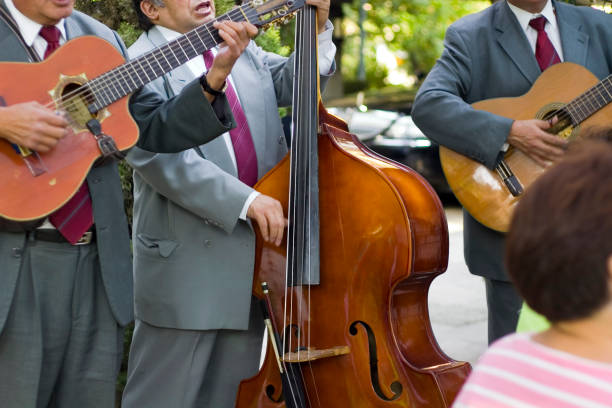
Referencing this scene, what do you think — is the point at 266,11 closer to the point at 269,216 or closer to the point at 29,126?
the point at 269,216

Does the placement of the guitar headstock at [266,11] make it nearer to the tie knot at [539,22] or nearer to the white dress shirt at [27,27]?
the white dress shirt at [27,27]

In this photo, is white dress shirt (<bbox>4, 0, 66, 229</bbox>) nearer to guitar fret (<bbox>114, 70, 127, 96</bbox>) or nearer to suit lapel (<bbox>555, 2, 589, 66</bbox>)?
guitar fret (<bbox>114, 70, 127, 96</bbox>)

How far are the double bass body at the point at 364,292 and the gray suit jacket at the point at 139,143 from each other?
0.33 m

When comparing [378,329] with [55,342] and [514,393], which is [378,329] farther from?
[514,393]

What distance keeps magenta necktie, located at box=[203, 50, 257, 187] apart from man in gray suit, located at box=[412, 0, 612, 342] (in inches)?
26.7

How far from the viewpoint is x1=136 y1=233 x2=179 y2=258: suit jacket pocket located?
2.74m

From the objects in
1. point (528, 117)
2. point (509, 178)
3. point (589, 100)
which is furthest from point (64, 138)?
point (589, 100)

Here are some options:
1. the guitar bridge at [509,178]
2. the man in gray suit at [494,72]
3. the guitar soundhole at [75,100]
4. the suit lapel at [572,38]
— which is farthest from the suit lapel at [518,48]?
the guitar soundhole at [75,100]

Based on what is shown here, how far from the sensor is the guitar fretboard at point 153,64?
231cm

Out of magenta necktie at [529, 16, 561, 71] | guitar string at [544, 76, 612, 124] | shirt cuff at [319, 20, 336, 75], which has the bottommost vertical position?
guitar string at [544, 76, 612, 124]

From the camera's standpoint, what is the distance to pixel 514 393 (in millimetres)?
1272

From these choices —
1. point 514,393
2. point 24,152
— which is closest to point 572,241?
point 514,393

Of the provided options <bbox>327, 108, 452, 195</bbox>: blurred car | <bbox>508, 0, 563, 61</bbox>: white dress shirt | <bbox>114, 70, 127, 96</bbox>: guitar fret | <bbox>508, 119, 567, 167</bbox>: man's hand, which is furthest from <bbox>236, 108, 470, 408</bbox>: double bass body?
<bbox>327, 108, 452, 195</bbox>: blurred car

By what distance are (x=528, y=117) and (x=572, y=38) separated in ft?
1.10
